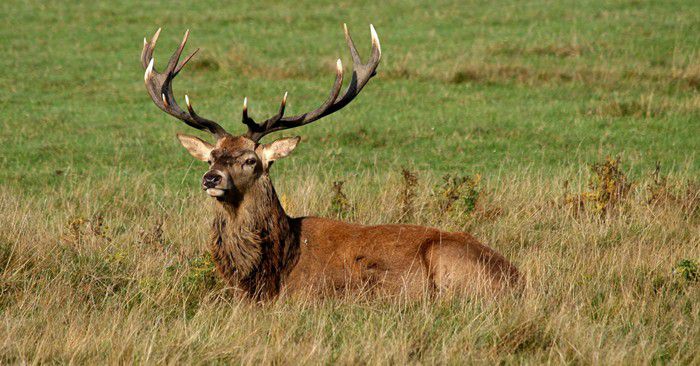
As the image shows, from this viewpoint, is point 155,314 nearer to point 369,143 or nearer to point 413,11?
point 369,143

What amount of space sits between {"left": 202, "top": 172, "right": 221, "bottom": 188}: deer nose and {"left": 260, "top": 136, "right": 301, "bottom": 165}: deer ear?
603 mm

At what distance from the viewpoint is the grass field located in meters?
5.57

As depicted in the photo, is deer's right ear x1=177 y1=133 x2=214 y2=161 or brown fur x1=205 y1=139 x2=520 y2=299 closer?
brown fur x1=205 y1=139 x2=520 y2=299

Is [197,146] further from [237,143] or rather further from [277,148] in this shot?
[277,148]

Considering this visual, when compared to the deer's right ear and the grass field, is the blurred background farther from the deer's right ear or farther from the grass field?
the deer's right ear

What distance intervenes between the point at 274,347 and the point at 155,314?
1.13m

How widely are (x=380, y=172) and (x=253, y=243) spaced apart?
16.9ft

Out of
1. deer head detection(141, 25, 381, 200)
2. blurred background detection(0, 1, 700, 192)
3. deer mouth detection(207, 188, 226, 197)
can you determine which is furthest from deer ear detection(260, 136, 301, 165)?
blurred background detection(0, 1, 700, 192)

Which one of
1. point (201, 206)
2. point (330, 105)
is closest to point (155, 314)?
point (330, 105)

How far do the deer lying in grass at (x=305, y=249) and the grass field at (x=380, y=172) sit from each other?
10.5 inches

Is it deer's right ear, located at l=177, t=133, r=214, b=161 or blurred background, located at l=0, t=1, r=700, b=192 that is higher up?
deer's right ear, located at l=177, t=133, r=214, b=161

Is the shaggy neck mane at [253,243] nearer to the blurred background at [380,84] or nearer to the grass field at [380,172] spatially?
the grass field at [380,172]

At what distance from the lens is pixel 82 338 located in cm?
533

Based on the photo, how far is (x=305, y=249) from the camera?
6.85m
